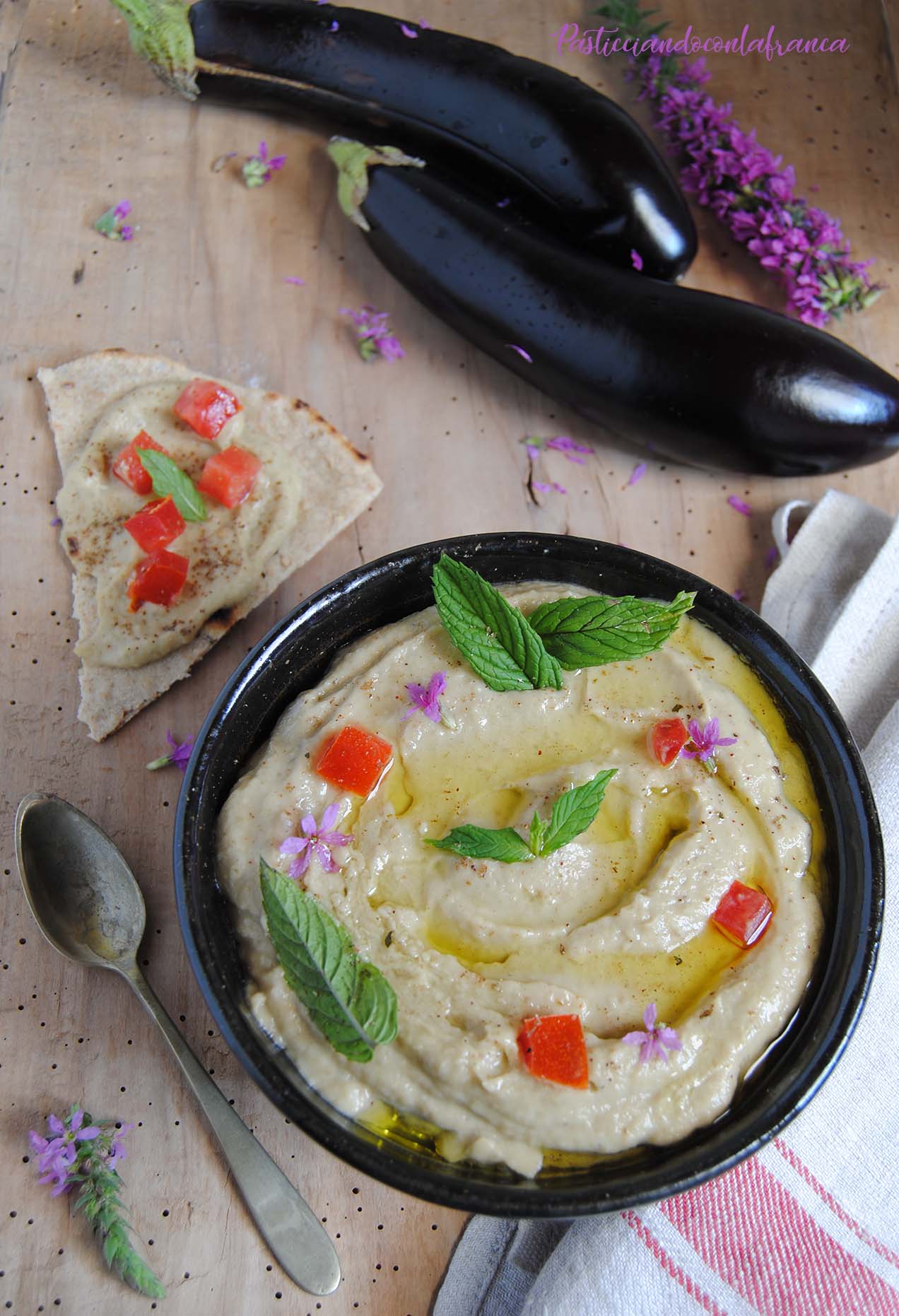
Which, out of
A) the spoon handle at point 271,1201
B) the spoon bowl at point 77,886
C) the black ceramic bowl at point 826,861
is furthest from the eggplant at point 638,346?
the spoon handle at point 271,1201

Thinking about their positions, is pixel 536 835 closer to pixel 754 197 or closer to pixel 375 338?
pixel 375 338

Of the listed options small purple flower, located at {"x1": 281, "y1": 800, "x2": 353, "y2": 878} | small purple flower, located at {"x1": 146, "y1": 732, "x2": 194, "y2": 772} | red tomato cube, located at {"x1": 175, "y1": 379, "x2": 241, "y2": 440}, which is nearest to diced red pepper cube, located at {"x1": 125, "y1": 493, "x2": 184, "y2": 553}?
red tomato cube, located at {"x1": 175, "y1": 379, "x2": 241, "y2": 440}

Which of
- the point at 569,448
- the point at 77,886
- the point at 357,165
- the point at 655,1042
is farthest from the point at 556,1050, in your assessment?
the point at 357,165

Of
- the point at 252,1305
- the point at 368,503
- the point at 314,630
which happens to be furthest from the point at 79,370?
the point at 252,1305

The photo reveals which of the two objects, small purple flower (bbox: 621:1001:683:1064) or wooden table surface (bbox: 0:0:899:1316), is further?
wooden table surface (bbox: 0:0:899:1316)

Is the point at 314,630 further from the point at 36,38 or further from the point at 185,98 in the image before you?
the point at 36,38

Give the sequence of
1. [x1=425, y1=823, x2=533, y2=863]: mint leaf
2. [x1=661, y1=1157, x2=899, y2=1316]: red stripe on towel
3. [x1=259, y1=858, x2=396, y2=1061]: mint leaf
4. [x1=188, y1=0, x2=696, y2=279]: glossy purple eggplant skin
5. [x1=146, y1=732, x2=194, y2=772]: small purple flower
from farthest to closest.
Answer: [x1=188, y1=0, x2=696, y2=279]: glossy purple eggplant skin
[x1=146, y1=732, x2=194, y2=772]: small purple flower
[x1=661, y1=1157, x2=899, y2=1316]: red stripe on towel
[x1=425, y1=823, x2=533, y2=863]: mint leaf
[x1=259, y1=858, x2=396, y2=1061]: mint leaf

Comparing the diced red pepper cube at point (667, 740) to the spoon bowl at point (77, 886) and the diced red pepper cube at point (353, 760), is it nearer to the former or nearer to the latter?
the diced red pepper cube at point (353, 760)

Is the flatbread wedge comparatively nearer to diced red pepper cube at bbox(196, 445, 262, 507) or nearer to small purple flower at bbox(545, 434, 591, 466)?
diced red pepper cube at bbox(196, 445, 262, 507)
